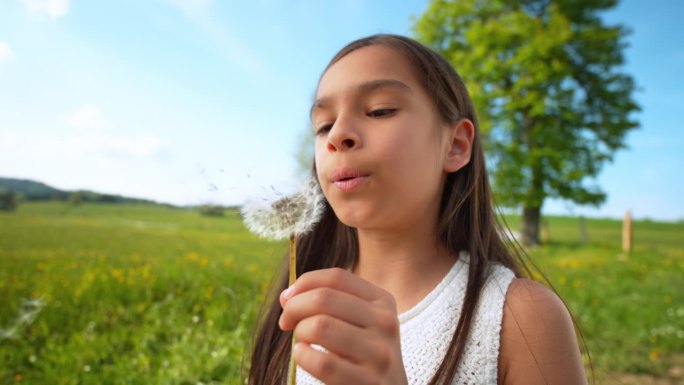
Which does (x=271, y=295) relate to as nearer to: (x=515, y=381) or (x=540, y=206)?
(x=515, y=381)

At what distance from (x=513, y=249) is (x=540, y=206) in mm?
14185

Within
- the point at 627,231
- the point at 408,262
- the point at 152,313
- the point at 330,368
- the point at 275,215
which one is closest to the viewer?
the point at 330,368

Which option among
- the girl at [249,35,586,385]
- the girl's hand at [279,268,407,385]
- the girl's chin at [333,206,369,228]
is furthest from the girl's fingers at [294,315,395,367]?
the girl's chin at [333,206,369,228]

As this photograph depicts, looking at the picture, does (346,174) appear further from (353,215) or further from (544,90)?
(544,90)

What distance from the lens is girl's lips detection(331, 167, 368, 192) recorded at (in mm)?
1149

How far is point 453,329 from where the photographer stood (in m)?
1.29

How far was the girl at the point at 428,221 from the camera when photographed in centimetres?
116

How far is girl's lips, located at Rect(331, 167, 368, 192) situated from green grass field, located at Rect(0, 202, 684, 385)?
36 centimetres

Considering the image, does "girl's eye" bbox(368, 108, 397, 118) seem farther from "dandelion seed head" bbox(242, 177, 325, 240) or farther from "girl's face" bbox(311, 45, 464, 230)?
"dandelion seed head" bbox(242, 177, 325, 240)

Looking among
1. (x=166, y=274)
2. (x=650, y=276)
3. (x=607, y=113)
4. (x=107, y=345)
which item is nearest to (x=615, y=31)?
(x=607, y=113)

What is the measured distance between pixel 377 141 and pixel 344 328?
539 millimetres

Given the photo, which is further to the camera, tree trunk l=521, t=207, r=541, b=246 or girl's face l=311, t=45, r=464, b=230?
tree trunk l=521, t=207, r=541, b=246

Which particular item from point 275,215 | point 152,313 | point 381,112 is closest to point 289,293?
point 275,215

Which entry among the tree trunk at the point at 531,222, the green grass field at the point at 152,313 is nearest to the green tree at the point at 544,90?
the tree trunk at the point at 531,222
